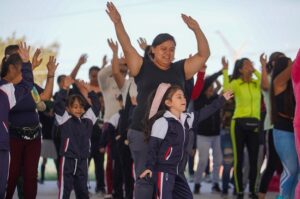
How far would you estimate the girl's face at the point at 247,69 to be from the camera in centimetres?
775

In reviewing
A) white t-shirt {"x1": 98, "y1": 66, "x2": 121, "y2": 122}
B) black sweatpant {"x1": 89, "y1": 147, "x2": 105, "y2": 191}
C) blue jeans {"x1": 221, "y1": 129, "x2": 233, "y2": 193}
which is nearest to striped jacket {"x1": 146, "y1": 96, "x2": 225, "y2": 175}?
white t-shirt {"x1": 98, "y1": 66, "x2": 121, "y2": 122}

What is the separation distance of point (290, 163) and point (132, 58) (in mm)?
1818

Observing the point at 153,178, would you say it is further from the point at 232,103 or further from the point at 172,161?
the point at 232,103

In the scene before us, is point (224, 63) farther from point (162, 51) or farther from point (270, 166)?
point (162, 51)

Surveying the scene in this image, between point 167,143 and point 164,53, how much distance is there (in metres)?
0.65

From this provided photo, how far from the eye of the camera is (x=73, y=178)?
5.89 m

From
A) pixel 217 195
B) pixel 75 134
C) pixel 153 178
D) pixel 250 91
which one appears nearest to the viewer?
pixel 153 178

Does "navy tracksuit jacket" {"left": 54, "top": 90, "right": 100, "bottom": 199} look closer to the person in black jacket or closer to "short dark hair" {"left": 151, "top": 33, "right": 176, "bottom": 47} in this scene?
"short dark hair" {"left": 151, "top": 33, "right": 176, "bottom": 47}

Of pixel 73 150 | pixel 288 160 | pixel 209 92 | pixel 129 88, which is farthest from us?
pixel 209 92

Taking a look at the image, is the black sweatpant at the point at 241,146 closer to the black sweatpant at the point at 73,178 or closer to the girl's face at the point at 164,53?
the black sweatpant at the point at 73,178

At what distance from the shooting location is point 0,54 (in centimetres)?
973

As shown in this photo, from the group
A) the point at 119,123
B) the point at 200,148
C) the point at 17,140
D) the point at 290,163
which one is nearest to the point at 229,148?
the point at 200,148

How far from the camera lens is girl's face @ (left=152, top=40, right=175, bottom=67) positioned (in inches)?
185

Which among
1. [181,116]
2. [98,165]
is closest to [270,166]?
[181,116]
